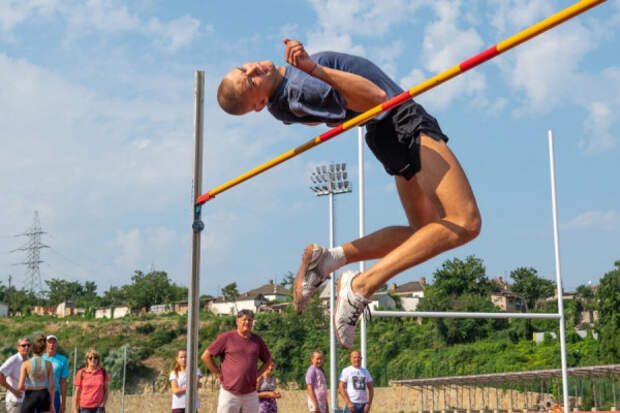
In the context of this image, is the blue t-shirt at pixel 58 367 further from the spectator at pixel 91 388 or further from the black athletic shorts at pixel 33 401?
the black athletic shorts at pixel 33 401

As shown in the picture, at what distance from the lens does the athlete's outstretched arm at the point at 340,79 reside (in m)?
2.76

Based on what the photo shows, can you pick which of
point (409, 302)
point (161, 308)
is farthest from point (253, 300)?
point (409, 302)

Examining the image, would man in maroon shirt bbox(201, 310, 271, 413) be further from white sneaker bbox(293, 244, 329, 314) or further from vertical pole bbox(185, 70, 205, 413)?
white sneaker bbox(293, 244, 329, 314)

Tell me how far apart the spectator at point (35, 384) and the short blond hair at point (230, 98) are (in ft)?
13.0

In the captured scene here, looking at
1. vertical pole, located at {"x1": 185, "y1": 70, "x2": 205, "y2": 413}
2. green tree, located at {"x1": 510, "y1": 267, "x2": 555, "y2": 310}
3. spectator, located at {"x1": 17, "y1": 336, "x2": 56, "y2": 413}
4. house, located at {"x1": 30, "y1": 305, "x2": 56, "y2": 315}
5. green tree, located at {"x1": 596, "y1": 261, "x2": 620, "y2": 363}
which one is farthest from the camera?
house, located at {"x1": 30, "y1": 305, "x2": 56, "y2": 315}

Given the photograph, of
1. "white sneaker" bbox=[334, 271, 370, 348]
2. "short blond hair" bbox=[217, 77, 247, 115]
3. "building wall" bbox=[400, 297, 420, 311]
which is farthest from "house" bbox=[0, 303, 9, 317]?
"white sneaker" bbox=[334, 271, 370, 348]

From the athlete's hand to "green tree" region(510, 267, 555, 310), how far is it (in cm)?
5820

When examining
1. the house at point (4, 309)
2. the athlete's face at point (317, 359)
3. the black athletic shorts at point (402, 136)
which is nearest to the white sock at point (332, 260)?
the black athletic shorts at point (402, 136)

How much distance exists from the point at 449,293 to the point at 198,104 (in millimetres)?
45432

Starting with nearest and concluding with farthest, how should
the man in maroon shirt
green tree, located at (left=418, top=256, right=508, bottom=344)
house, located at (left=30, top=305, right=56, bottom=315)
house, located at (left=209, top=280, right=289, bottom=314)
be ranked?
the man in maroon shirt < green tree, located at (left=418, top=256, right=508, bottom=344) < house, located at (left=209, top=280, right=289, bottom=314) < house, located at (left=30, top=305, right=56, bottom=315)

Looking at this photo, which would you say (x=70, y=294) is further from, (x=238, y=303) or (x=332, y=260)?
(x=332, y=260)

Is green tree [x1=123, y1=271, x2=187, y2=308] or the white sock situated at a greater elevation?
green tree [x1=123, y1=271, x2=187, y2=308]

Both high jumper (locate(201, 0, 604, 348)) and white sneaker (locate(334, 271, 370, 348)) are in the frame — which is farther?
white sneaker (locate(334, 271, 370, 348))

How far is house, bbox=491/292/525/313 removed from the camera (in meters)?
58.6
